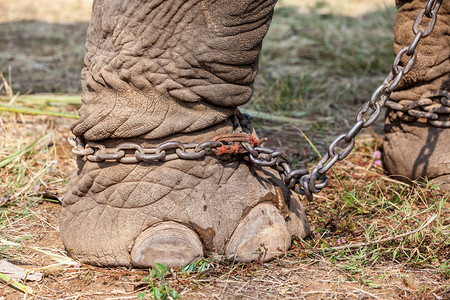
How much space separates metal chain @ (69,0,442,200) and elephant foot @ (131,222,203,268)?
21cm

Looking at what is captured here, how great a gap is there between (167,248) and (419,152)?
44.3 inches

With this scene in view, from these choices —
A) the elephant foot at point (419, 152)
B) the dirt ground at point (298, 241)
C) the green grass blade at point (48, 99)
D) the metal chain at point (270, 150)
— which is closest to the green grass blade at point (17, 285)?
the dirt ground at point (298, 241)

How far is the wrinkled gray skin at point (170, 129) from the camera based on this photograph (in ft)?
5.68

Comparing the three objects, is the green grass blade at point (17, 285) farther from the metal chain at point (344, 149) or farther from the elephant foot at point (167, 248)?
the metal chain at point (344, 149)

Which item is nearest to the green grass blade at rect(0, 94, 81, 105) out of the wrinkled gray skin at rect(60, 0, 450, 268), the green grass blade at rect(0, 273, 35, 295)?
the wrinkled gray skin at rect(60, 0, 450, 268)

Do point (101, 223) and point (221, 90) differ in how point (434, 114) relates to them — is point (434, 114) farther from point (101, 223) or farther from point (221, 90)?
point (101, 223)

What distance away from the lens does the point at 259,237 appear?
5.81 ft

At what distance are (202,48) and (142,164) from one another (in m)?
0.38

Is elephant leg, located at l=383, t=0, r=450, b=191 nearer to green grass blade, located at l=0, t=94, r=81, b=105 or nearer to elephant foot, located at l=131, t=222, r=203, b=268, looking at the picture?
elephant foot, located at l=131, t=222, r=203, b=268

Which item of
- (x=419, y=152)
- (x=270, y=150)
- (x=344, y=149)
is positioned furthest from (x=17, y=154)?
(x=419, y=152)

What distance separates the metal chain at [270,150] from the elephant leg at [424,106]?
1.57ft

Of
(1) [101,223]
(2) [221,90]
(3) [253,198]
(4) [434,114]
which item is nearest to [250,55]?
(2) [221,90]

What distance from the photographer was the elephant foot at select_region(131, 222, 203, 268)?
5.57 ft

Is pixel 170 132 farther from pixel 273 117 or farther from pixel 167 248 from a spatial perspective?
pixel 273 117
